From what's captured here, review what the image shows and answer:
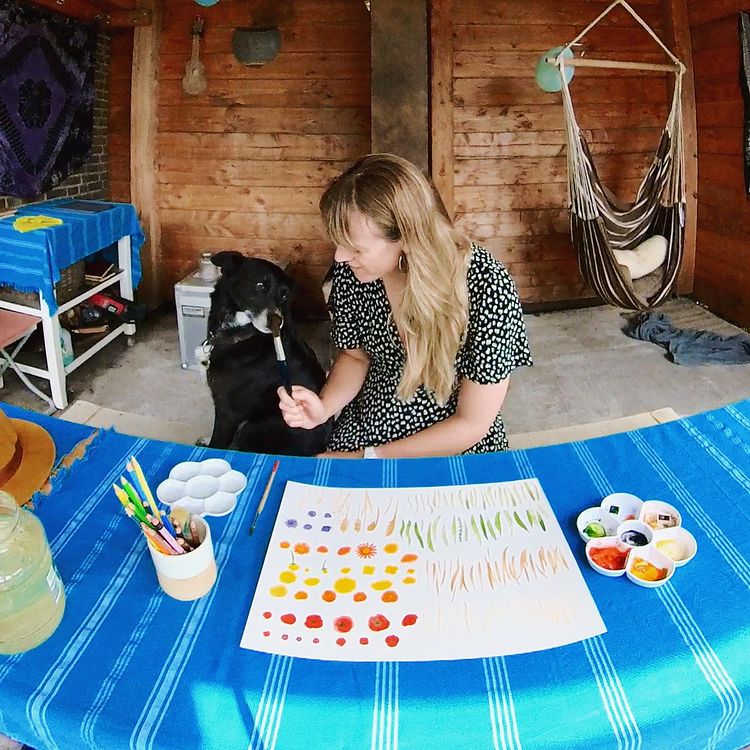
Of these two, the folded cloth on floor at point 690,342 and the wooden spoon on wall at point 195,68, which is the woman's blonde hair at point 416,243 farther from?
the wooden spoon on wall at point 195,68

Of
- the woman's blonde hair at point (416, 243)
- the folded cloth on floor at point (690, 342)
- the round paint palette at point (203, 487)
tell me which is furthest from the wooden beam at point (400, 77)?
the round paint palette at point (203, 487)

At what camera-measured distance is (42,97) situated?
10.9 ft

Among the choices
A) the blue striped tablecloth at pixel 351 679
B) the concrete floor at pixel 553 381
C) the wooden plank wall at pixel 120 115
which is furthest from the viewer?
the wooden plank wall at pixel 120 115

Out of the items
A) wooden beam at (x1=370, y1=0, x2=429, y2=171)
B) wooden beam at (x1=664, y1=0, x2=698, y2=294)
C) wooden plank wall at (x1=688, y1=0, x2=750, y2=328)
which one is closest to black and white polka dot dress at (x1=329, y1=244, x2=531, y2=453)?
wooden beam at (x1=370, y1=0, x2=429, y2=171)

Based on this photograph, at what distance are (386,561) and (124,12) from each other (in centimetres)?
394

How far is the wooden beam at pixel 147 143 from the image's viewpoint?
3838 mm

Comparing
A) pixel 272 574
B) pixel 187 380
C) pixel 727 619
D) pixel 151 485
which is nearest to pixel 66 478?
pixel 151 485

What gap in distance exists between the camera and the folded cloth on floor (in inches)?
133

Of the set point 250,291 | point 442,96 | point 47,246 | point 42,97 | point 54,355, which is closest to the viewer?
point 250,291

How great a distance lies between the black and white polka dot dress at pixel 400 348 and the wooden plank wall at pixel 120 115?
322 centimetres

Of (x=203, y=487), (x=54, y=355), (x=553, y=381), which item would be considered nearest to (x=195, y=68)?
(x=54, y=355)

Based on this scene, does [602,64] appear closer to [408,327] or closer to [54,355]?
[408,327]

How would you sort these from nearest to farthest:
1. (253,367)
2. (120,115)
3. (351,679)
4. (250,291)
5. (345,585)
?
(351,679), (345,585), (253,367), (250,291), (120,115)

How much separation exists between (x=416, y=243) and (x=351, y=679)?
2.52ft
